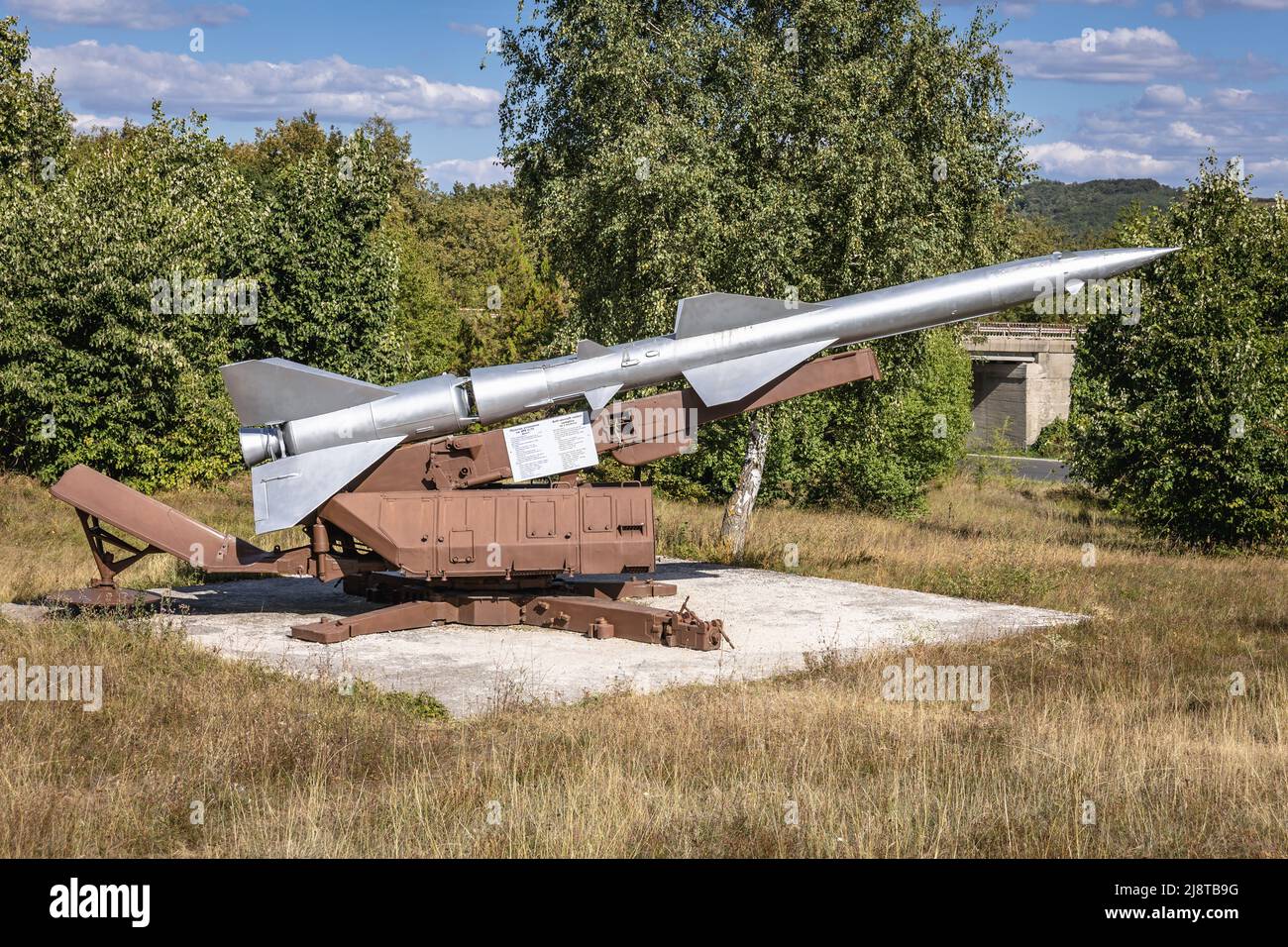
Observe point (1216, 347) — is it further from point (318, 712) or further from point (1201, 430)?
point (318, 712)

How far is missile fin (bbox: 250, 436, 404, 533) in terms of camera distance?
1272 cm

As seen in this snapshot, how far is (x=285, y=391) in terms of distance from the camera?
12758mm

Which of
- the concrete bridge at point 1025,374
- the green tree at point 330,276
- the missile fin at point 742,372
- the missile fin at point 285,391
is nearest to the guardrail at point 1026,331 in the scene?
the concrete bridge at point 1025,374

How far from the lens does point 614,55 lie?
19516mm

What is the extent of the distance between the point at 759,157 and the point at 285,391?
29.6ft

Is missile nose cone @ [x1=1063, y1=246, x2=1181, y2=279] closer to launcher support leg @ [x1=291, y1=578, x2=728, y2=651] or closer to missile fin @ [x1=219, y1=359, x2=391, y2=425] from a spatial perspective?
launcher support leg @ [x1=291, y1=578, x2=728, y2=651]

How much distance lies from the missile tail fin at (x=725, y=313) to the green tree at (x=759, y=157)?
424 cm

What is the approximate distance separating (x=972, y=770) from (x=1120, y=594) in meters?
9.35

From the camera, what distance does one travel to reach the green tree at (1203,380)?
22.3 meters

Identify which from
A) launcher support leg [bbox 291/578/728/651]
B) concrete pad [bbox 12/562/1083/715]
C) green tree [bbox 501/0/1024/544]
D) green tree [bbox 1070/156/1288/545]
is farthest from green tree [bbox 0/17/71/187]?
green tree [bbox 1070/156/1288/545]

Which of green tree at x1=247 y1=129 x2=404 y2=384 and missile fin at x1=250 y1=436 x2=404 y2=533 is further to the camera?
green tree at x1=247 y1=129 x2=404 y2=384

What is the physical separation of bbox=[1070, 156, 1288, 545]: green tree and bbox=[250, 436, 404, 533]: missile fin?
53.0 ft

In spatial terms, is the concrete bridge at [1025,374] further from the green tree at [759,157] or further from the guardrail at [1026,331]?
the green tree at [759,157]

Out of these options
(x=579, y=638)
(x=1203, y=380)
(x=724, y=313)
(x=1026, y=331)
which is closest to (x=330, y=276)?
(x=579, y=638)
